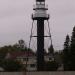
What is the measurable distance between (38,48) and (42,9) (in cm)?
691

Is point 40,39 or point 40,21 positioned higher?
point 40,21

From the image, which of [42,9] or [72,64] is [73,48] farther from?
[42,9]

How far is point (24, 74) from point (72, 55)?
28902 mm

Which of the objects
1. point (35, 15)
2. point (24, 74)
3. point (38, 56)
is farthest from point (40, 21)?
point (24, 74)

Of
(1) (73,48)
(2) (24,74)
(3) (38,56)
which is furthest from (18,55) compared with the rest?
(2) (24,74)

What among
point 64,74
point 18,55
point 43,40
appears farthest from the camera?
point 18,55

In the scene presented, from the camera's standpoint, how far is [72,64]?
61.6 metres

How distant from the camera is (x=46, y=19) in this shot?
71.2 meters

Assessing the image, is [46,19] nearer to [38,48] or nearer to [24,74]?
[38,48]

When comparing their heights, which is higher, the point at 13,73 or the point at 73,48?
the point at 73,48

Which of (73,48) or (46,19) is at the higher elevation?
(46,19)

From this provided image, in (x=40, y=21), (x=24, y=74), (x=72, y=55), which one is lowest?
(x=24, y=74)

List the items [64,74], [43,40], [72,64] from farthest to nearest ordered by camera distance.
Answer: [43,40], [72,64], [64,74]

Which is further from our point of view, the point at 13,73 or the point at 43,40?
the point at 43,40
